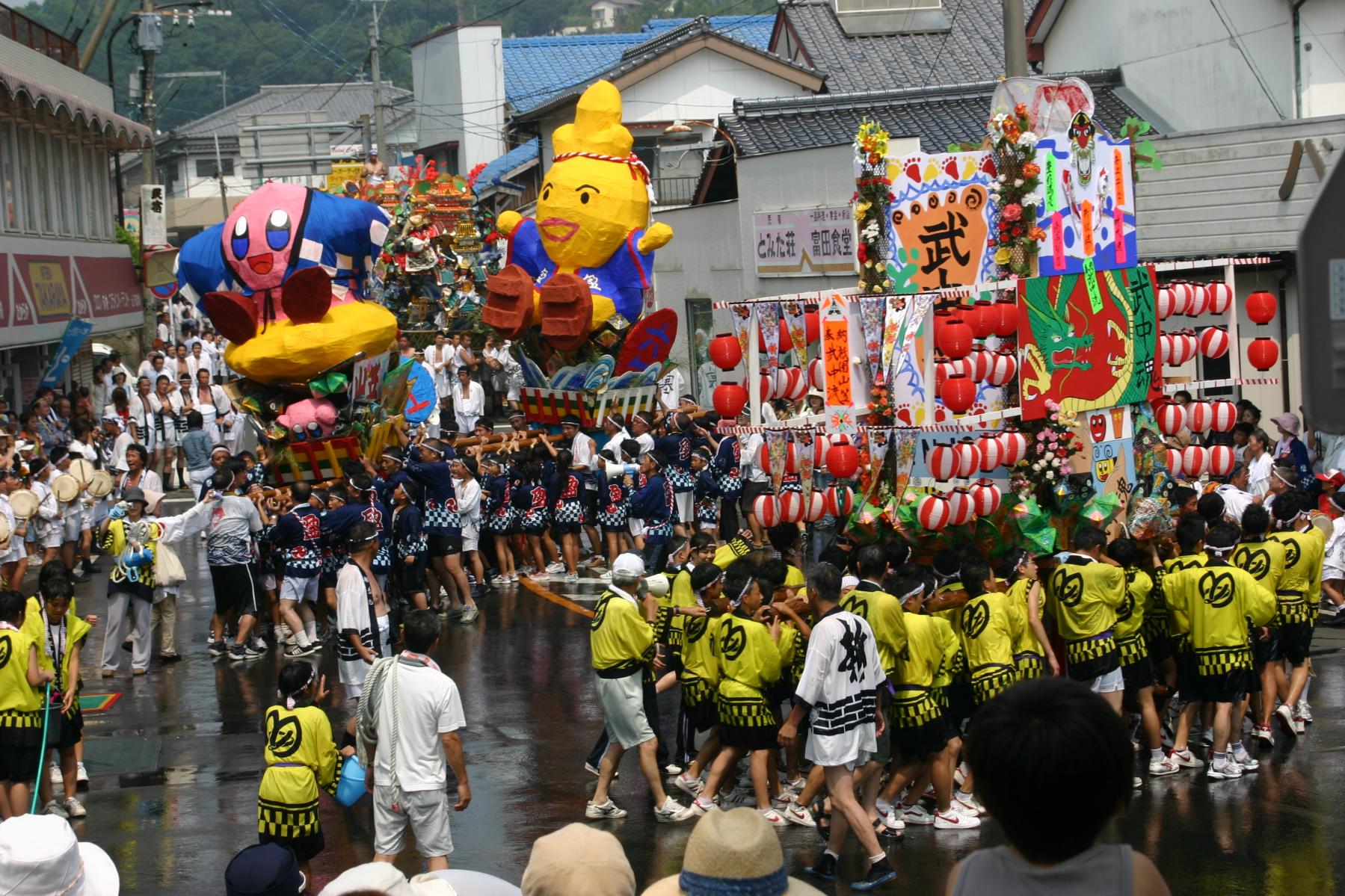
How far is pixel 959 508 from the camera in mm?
11078

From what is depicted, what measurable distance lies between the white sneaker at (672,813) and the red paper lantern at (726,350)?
3.75 meters

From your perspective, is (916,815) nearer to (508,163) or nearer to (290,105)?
(508,163)

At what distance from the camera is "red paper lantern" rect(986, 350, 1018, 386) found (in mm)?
11906

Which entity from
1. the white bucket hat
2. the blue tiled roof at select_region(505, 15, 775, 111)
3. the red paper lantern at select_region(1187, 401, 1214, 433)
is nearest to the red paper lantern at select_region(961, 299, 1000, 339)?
the red paper lantern at select_region(1187, 401, 1214, 433)

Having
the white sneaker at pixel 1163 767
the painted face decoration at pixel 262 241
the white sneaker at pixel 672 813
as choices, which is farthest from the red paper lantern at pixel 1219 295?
the painted face decoration at pixel 262 241

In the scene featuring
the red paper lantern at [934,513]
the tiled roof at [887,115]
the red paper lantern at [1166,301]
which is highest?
the tiled roof at [887,115]

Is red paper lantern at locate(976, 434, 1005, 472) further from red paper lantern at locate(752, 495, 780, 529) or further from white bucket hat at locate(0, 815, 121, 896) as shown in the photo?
white bucket hat at locate(0, 815, 121, 896)

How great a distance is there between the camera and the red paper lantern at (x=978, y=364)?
11711mm

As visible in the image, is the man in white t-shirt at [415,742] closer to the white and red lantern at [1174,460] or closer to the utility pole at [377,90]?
the white and red lantern at [1174,460]

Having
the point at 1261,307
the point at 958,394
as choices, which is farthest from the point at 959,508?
the point at 1261,307

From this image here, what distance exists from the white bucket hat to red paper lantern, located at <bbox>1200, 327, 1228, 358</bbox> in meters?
10.4

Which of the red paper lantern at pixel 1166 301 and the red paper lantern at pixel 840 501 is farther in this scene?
the red paper lantern at pixel 1166 301

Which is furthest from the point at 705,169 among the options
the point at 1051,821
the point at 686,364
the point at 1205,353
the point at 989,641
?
the point at 1051,821

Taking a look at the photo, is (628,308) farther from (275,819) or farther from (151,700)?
(275,819)
